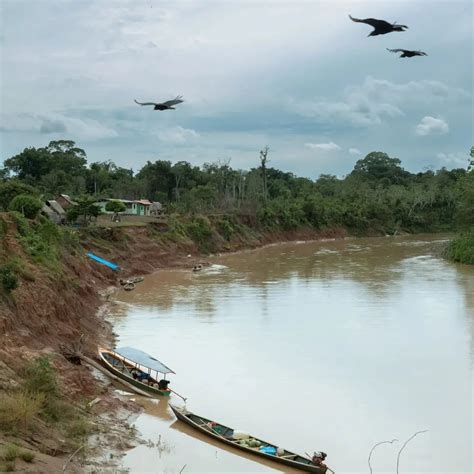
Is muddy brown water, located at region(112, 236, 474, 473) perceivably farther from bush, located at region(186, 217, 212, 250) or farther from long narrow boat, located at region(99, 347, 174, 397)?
bush, located at region(186, 217, 212, 250)

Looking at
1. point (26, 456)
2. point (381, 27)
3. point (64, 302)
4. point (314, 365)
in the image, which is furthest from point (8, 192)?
point (381, 27)

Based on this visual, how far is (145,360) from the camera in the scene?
17.4 meters

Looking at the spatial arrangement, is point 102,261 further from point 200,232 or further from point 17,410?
point 17,410

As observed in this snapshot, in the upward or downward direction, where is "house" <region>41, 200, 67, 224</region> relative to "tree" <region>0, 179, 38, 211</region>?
downward

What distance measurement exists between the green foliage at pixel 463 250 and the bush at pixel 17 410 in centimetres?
3982

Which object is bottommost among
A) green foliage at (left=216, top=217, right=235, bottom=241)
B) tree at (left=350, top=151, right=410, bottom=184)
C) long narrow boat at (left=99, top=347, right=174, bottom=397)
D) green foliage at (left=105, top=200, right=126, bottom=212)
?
long narrow boat at (left=99, top=347, right=174, bottom=397)

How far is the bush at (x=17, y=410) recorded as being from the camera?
10977 mm

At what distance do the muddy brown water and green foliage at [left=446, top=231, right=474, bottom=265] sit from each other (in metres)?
8.05

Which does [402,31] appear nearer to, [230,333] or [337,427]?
[337,427]

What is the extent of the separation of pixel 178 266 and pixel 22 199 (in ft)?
48.2

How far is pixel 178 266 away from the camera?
4644 centimetres

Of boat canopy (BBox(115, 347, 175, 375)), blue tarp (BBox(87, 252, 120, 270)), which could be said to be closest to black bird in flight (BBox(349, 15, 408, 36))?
boat canopy (BBox(115, 347, 175, 375))

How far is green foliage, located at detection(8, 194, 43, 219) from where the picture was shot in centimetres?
3425

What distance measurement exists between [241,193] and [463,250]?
1389 inches
